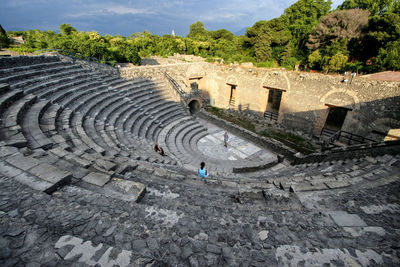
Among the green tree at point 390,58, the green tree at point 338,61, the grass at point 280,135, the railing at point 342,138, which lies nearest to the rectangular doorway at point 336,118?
the railing at point 342,138

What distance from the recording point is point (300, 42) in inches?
Answer: 1107

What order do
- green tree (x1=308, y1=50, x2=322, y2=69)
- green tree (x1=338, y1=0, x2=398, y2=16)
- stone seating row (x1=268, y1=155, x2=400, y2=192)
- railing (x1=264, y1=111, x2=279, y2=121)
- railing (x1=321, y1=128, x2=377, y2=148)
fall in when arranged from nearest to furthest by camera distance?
stone seating row (x1=268, y1=155, x2=400, y2=192) < railing (x1=321, y1=128, x2=377, y2=148) < railing (x1=264, y1=111, x2=279, y2=121) < green tree (x1=308, y1=50, x2=322, y2=69) < green tree (x1=338, y1=0, x2=398, y2=16)

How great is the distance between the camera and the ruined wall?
9.89 metres

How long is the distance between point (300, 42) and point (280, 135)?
2311 centimetres

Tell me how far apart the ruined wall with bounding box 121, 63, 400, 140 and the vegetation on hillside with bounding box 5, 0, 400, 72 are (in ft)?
14.1

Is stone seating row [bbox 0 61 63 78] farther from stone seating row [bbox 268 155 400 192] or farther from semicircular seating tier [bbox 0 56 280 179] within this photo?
stone seating row [bbox 268 155 400 192]

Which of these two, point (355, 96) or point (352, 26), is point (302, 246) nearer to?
point (355, 96)

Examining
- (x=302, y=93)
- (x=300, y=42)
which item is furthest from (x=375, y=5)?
(x=302, y=93)

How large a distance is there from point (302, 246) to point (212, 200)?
1.68 m

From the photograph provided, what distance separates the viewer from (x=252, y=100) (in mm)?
15172

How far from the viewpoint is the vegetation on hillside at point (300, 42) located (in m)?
16.7

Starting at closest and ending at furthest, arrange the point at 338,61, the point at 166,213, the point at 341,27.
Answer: the point at 166,213, the point at 338,61, the point at 341,27

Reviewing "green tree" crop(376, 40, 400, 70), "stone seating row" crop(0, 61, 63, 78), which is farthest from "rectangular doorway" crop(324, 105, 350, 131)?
"stone seating row" crop(0, 61, 63, 78)

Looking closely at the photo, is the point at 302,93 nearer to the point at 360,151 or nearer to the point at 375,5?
the point at 360,151
